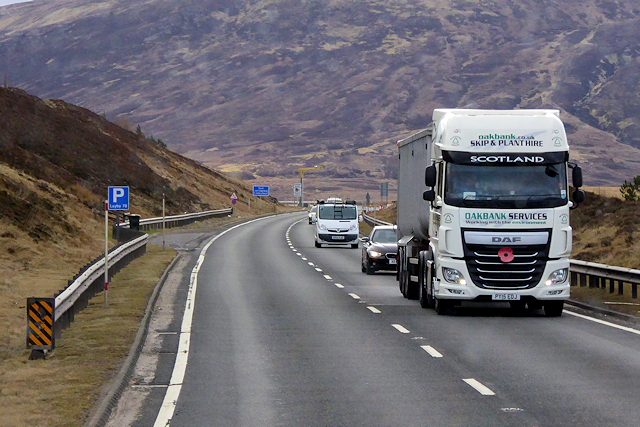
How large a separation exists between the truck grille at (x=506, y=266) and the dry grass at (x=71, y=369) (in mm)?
5952

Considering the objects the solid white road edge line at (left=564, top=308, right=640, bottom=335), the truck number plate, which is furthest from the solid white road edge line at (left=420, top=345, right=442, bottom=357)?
the solid white road edge line at (left=564, top=308, right=640, bottom=335)

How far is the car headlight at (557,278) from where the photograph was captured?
671 inches

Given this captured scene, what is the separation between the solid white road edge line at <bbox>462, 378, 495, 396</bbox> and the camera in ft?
33.9

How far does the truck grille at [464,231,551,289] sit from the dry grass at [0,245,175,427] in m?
5.95

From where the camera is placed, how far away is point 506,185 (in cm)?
1703

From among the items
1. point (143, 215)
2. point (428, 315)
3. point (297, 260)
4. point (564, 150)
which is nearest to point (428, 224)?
point (428, 315)

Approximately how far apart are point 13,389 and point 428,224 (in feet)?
33.1

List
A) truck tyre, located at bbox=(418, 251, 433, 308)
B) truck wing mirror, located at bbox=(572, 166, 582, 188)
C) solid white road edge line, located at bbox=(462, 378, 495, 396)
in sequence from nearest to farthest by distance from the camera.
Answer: solid white road edge line, located at bbox=(462, 378, 495, 396) → truck wing mirror, located at bbox=(572, 166, 582, 188) → truck tyre, located at bbox=(418, 251, 433, 308)

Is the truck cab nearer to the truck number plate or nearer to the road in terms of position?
the road

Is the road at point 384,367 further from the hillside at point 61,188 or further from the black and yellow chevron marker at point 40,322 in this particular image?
the hillside at point 61,188

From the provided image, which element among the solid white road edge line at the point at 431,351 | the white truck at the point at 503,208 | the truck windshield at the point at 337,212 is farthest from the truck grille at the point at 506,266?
the truck windshield at the point at 337,212

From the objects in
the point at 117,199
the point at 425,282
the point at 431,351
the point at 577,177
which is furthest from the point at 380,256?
the point at 431,351

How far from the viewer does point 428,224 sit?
62.0 feet

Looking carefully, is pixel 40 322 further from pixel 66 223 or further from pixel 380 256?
pixel 66 223
